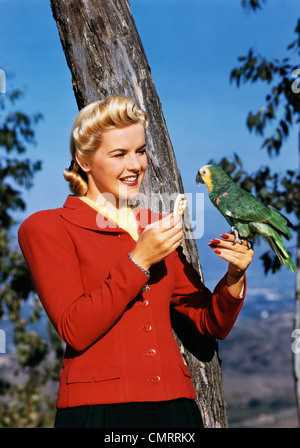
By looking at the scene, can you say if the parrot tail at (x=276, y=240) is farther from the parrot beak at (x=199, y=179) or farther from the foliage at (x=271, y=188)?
the foliage at (x=271, y=188)

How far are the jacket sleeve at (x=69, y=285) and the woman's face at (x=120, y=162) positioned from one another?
9.6 inches

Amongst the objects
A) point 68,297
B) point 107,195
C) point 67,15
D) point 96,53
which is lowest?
point 68,297

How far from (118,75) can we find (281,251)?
53.3 inches

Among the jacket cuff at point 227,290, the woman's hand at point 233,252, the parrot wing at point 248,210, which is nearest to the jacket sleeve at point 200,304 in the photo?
the jacket cuff at point 227,290

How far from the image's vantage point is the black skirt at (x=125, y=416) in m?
1.88

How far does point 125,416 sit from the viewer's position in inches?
74.5

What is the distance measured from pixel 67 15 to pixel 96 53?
0.27 meters

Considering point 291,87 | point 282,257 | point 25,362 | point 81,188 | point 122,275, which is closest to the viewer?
point 122,275

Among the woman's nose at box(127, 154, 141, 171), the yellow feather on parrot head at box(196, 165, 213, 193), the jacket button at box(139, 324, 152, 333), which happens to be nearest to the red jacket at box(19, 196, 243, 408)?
the jacket button at box(139, 324, 152, 333)

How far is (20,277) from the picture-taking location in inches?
374

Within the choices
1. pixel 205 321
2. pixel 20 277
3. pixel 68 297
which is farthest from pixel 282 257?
pixel 20 277

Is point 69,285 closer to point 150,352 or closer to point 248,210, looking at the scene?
point 150,352

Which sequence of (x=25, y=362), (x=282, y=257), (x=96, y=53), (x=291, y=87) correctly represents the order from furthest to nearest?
(x=25, y=362), (x=291, y=87), (x=96, y=53), (x=282, y=257)
